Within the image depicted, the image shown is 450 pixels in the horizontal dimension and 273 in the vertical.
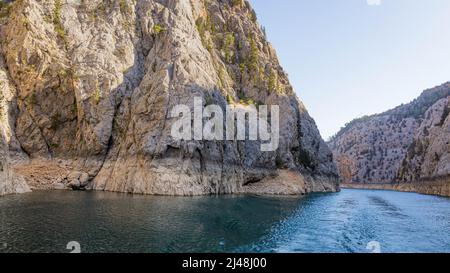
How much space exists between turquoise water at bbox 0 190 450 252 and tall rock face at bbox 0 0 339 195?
64.2ft

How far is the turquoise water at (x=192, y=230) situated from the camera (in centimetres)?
2106

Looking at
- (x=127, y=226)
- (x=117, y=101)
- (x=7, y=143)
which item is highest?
(x=117, y=101)

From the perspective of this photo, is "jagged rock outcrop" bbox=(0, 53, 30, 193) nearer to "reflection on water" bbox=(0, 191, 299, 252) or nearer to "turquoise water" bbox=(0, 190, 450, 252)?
"turquoise water" bbox=(0, 190, 450, 252)

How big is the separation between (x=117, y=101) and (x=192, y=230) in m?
47.2

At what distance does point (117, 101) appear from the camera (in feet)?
216

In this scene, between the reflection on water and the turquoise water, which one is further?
the turquoise water

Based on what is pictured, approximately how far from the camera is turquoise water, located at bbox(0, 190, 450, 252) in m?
21.1

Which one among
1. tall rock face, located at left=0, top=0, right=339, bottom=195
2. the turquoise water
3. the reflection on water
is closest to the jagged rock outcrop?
tall rock face, located at left=0, top=0, right=339, bottom=195

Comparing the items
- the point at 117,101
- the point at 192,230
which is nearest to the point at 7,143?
the point at 117,101

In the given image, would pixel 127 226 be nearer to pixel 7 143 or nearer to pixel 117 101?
pixel 7 143

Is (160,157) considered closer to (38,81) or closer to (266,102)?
(38,81)

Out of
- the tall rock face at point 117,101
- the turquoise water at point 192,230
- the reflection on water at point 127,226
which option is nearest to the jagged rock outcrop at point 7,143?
the tall rock face at point 117,101

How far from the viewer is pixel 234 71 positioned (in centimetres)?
9338
